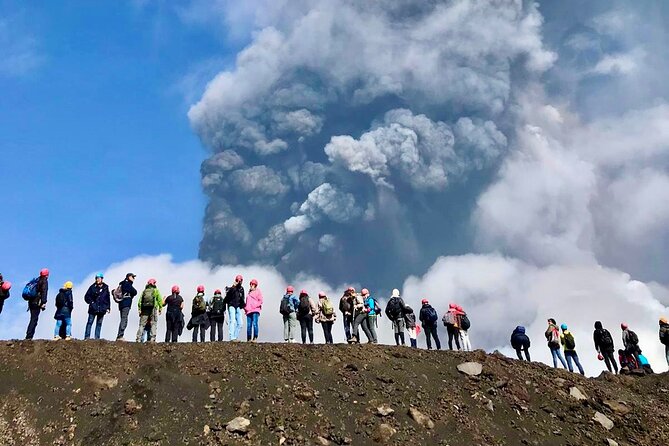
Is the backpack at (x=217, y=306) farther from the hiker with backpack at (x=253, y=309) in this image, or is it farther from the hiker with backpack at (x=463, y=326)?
the hiker with backpack at (x=463, y=326)

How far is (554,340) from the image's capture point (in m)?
26.8

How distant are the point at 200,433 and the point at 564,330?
757 inches

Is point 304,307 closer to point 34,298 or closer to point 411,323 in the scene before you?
point 411,323

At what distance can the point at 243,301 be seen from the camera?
2348 cm

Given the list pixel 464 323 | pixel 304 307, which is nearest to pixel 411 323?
pixel 464 323

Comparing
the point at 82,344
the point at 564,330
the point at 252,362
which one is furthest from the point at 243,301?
the point at 564,330

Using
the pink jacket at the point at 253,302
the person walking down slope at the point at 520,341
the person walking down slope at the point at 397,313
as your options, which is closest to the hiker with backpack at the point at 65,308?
the pink jacket at the point at 253,302

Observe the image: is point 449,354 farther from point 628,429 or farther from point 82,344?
point 82,344

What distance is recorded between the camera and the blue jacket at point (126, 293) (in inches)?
868

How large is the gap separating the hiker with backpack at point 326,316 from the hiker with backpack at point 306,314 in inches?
12.3

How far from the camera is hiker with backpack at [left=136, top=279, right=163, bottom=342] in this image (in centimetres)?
2227

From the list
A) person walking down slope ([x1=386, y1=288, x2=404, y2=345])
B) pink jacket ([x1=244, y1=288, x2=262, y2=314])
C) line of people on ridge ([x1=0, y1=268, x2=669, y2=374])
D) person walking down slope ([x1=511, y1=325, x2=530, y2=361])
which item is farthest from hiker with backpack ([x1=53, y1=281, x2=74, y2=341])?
person walking down slope ([x1=511, y1=325, x2=530, y2=361])

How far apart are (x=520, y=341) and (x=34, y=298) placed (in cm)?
2257

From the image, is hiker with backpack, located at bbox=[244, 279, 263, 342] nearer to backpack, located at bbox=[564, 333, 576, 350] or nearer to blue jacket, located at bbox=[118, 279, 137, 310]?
blue jacket, located at bbox=[118, 279, 137, 310]
